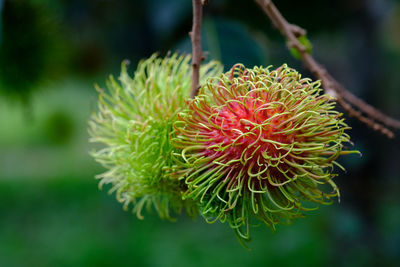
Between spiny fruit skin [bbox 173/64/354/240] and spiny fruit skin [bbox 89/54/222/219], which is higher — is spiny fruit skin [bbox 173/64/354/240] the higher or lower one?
the lower one

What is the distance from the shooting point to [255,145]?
2.73 ft

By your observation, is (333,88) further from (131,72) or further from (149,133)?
(131,72)

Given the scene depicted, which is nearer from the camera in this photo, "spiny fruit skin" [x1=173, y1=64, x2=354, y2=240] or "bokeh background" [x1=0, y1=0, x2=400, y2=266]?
"spiny fruit skin" [x1=173, y1=64, x2=354, y2=240]

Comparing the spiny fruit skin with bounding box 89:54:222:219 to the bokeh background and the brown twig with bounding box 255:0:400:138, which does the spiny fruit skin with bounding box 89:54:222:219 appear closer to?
the bokeh background

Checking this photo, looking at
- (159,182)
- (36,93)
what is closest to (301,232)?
(36,93)

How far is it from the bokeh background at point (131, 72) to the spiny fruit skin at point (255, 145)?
39 cm

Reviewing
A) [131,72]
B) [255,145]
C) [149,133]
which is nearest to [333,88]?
[255,145]

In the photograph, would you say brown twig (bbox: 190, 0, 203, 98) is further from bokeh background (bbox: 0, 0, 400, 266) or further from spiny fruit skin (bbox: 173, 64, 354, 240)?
bokeh background (bbox: 0, 0, 400, 266)

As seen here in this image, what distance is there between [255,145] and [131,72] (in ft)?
5.65

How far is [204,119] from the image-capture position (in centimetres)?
88

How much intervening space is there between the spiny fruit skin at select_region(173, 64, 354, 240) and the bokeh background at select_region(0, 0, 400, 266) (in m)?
0.39

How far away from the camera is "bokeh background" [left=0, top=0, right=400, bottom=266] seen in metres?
1.64

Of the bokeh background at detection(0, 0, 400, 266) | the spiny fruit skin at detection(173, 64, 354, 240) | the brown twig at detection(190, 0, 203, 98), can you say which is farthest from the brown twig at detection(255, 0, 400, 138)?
the bokeh background at detection(0, 0, 400, 266)

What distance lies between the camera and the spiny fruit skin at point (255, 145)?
825 mm
